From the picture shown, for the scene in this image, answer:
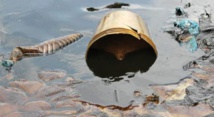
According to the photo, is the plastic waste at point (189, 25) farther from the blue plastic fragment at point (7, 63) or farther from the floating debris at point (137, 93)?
the blue plastic fragment at point (7, 63)

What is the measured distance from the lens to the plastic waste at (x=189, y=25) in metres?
4.71

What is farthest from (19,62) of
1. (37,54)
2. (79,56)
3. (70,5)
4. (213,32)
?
(213,32)

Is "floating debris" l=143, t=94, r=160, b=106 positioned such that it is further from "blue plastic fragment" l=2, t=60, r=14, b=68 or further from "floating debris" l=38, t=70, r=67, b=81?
"blue plastic fragment" l=2, t=60, r=14, b=68

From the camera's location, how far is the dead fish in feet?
13.7

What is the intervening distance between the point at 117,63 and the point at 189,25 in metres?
1.32

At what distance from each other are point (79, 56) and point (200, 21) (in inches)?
72.8

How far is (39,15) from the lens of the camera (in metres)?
5.31

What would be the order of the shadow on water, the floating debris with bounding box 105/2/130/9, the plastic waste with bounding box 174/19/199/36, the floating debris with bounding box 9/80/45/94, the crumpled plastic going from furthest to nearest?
the floating debris with bounding box 105/2/130/9, the plastic waste with bounding box 174/19/199/36, the crumpled plastic, the shadow on water, the floating debris with bounding box 9/80/45/94

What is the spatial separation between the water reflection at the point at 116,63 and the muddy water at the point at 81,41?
0.07 m

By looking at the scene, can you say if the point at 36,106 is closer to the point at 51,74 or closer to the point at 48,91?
the point at 48,91

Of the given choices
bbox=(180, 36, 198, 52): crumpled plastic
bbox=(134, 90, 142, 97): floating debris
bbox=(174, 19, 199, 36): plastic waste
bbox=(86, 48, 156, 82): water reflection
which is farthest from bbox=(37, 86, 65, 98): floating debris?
bbox=(174, 19, 199, 36): plastic waste

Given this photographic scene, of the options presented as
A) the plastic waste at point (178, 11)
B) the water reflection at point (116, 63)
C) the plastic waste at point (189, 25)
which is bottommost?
the water reflection at point (116, 63)

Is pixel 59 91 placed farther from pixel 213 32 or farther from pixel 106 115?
pixel 213 32

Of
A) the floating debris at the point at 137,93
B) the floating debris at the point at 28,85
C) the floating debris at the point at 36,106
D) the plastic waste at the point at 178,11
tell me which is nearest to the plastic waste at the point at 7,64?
the floating debris at the point at 28,85
